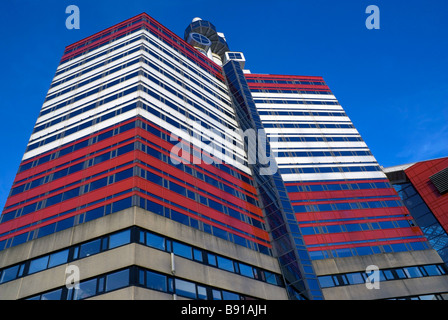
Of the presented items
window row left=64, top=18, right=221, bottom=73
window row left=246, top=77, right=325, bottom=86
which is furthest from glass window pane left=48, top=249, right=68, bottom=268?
window row left=246, top=77, right=325, bottom=86

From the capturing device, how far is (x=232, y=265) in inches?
1479

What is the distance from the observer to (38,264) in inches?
1300

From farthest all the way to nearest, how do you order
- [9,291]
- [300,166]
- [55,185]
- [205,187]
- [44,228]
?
[300,166] → [205,187] → [55,185] → [44,228] → [9,291]

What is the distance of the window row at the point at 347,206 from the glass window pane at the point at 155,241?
25.3m

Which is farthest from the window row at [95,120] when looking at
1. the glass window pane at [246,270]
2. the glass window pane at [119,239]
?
the glass window pane at [246,270]

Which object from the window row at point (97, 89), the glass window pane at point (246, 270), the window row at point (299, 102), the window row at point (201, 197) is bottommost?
the glass window pane at point (246, 270)

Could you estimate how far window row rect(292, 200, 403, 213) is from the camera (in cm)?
5325

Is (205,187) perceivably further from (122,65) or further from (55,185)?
(122,65)

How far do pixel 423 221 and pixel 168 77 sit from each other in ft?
149

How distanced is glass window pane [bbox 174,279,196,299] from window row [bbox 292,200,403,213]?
80.9 ft

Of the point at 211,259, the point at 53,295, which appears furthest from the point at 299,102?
the point at 53,295

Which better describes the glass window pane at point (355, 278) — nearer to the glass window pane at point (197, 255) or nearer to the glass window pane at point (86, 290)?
the glass window pane at point (197, 255)

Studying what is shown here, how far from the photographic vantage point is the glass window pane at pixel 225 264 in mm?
36594
